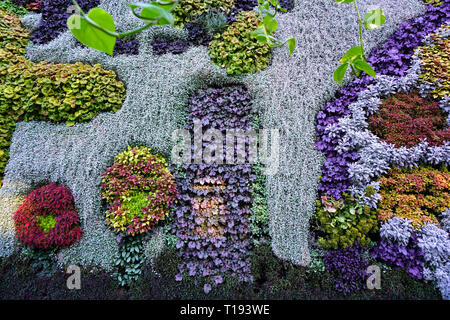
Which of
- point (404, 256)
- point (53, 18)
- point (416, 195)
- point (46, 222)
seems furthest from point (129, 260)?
point (53, 18)

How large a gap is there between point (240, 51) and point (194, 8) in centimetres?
120

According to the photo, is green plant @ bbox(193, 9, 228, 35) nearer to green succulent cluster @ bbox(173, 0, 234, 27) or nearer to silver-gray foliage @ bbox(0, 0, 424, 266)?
green succulent cluster @ bbox(173, 0, 234, 27)

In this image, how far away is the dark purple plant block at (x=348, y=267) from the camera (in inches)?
109

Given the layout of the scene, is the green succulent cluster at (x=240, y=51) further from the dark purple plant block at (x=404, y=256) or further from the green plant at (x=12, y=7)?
the green plant at (x=12, y=7)

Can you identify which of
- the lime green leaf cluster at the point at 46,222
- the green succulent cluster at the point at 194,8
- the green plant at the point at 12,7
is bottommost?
the lime green leaf cluster at the point at 46,222

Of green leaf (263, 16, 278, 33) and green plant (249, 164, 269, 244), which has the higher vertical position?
green leaf (263, 16, 278, 33)

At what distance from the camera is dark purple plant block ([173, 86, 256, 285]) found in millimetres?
2992

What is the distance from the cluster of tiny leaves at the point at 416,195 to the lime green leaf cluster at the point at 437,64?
1085 mm

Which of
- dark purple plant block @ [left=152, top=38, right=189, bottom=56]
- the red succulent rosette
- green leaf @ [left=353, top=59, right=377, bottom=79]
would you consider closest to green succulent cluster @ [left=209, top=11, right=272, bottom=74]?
dark purple plant block @ [left=152, top=38, right=189, bottom=56]

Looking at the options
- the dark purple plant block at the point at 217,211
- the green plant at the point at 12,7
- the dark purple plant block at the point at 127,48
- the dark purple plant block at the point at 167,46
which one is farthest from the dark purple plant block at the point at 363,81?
the green plant at the point at 12,7

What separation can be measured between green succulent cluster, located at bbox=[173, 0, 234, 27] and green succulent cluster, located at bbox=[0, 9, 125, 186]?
1.41 m

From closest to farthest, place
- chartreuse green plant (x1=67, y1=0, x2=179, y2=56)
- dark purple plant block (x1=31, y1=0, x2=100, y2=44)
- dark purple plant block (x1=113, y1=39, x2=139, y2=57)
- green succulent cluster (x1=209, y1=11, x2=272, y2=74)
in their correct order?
chartreuse green plant (x1=67, y1=0, x2=179, y2=56) → green succulent cluster (x1=209, y1=11, x2=272, y2=74) → dark purple plant block (x1=113, y1=39, x2=139, y2=57) → dark purple plant block (x1=31, y1=0, x2=100, y2=44)

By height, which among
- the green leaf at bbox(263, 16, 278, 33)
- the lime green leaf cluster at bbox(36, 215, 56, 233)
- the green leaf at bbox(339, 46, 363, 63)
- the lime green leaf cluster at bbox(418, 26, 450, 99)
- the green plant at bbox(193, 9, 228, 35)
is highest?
the green plant at bbox(193, 9, 228, 35)

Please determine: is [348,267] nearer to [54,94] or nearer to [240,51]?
[240,51]
